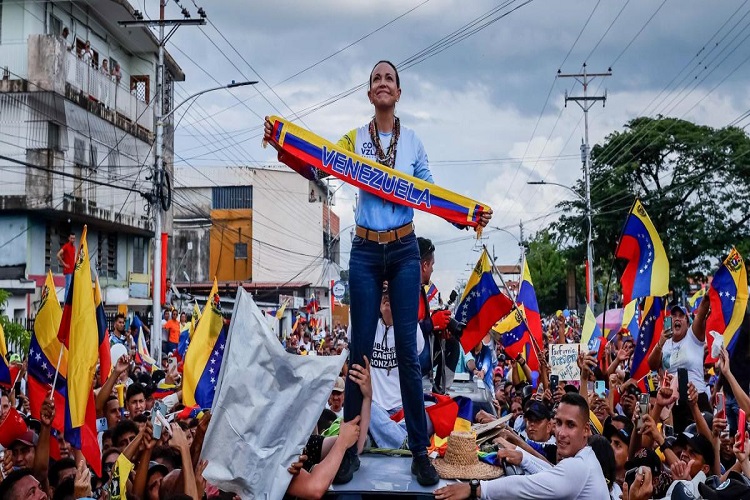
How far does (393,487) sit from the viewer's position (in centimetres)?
448

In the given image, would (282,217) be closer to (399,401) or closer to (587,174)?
(587,174)

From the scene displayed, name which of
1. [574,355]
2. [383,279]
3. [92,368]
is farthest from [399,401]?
[574,355]

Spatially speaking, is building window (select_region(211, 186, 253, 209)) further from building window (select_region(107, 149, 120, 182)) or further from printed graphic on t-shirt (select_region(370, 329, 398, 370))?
printed graphic on t-shirt (select_region(370, 329, 398, 370))

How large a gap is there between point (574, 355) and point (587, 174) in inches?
1214

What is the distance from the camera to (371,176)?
5.04 m

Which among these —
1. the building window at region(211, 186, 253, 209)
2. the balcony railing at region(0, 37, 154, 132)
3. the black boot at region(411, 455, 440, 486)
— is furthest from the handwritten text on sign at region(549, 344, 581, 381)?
the building window at region(211, 186, 253, 209)

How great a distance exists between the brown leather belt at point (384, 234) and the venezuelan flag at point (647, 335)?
5.83 metres

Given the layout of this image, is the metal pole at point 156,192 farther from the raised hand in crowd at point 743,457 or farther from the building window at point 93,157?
the raised hand in crowd at point 743,457

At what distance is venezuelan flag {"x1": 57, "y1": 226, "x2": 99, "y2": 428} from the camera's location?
703 cm

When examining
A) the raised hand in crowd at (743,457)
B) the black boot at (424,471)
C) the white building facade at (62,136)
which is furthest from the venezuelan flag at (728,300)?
the white building facade at (62,136)

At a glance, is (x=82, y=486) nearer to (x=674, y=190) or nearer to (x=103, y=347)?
(x=103, y=347)

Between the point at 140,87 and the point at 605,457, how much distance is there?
30.9 meters

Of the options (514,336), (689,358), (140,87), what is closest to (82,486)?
(689,358)

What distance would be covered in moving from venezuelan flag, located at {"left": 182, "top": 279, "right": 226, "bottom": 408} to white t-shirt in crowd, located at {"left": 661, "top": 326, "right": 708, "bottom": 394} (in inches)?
192
